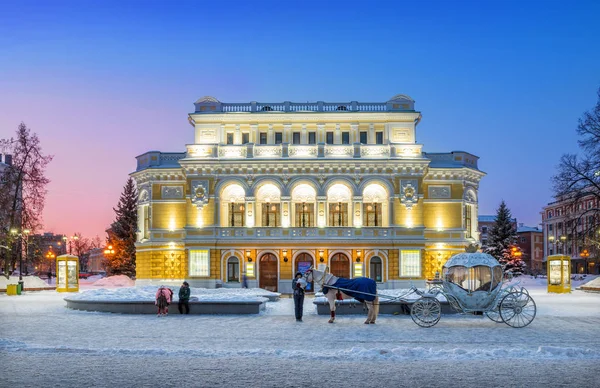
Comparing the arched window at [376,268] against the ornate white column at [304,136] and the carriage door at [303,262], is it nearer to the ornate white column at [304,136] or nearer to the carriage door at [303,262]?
the carriage door at [303,262]

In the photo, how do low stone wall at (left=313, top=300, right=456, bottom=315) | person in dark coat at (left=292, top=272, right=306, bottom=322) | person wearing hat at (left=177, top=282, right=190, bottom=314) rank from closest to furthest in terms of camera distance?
1. person in dark coat at (left=292, top=272, right=306, bottom=322)
2. low stone wall at (left=313, top=300, right=456, bottom=315)
3. person wearing hat at (left=177, top=282, right=190, bottom=314)

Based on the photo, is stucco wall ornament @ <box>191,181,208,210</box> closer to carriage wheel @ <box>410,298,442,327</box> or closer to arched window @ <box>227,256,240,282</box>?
arched window @ <box>227,256,240,282</box>

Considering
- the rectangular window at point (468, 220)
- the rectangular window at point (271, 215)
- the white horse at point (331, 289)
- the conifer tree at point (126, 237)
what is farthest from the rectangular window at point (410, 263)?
the conifer tree at point (126, 237)

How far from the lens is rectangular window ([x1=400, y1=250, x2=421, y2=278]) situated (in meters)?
53.8

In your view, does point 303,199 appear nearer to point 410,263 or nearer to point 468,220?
point 410,263

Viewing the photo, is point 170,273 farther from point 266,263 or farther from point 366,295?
point 366,295

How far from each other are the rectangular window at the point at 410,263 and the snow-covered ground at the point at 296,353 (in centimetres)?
2850

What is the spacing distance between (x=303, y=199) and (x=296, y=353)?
38.6m

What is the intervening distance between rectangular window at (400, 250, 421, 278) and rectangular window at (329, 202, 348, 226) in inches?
195

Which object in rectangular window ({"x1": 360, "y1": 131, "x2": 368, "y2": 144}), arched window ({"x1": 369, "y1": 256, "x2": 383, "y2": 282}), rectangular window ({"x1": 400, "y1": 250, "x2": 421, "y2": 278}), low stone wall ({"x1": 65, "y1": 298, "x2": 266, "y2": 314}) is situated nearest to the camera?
low stone wall ({"x1": 65, "y1": 298, "x2": 266, "y2": 314})

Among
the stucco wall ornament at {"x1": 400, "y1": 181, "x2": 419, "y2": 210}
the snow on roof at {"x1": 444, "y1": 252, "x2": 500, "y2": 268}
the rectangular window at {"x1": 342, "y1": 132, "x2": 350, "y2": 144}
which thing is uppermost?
the rectangular window at {"x1": 342, "y1": 132, "x2": 350, "y2": 144}

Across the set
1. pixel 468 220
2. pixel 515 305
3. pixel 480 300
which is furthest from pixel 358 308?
pixel 468 220

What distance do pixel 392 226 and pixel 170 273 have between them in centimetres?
1747

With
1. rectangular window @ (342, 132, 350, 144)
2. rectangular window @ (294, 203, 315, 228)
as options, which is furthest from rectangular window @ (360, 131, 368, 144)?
rectangular window @ (294, 203, 315, 228)
